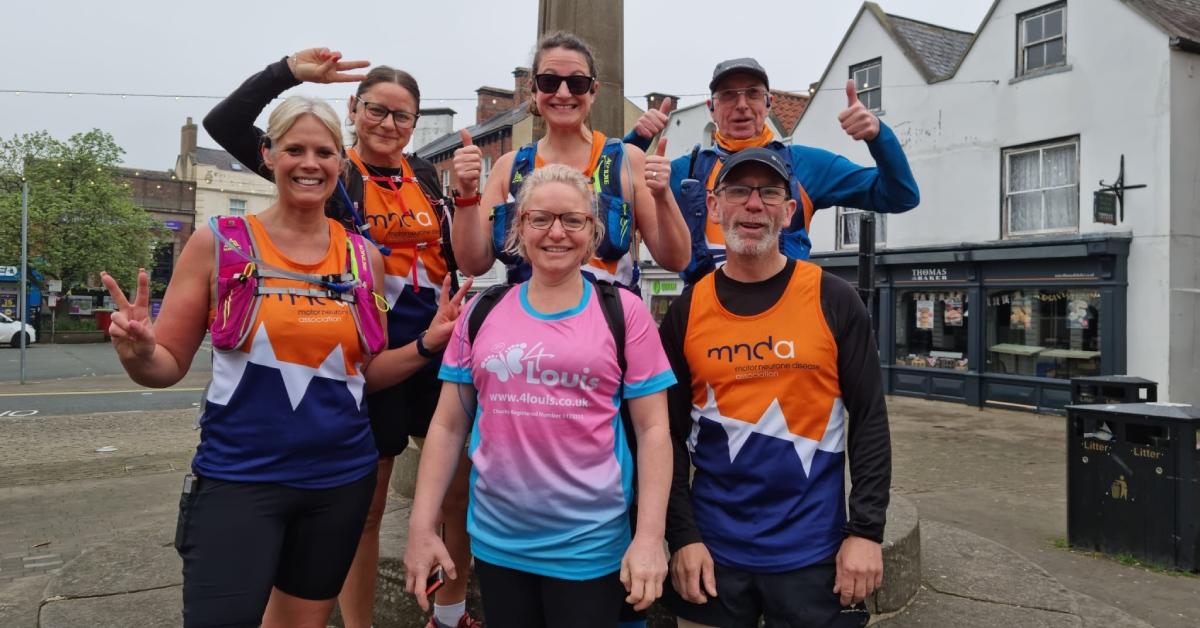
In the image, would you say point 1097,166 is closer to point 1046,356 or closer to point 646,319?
point 1046,356

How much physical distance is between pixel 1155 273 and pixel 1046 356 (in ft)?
7.21

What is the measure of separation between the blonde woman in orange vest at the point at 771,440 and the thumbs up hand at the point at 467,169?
2.44 ft

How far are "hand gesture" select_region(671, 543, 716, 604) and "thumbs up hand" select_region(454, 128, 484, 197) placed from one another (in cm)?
122

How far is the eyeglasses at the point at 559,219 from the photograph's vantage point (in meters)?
2.12

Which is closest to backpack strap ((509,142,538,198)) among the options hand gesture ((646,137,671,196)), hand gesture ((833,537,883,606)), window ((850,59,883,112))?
hand gesture ((646,137,671,196))

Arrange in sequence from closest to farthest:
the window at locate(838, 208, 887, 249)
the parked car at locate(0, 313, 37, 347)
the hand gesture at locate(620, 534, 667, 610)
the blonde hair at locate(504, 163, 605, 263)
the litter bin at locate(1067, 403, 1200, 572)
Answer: the hand gesture at locate(620, 534, 667, 610) < the blonde hair at locate(504, 163, 605, 263) < the litter bin at locate(1067, 403, 1200, 572) < the window at locate(838, 208, 887, 249) < the parked car at locate(0, 313, 37, 347)

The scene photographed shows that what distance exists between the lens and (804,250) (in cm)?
288

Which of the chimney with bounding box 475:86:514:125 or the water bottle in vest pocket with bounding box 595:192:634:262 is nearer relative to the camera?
the water bottle in vest pocket with bounding box 595:192:634:262

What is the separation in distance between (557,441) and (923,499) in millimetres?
6396

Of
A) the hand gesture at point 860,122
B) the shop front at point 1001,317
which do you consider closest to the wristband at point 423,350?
the hand gesture at point 860,122

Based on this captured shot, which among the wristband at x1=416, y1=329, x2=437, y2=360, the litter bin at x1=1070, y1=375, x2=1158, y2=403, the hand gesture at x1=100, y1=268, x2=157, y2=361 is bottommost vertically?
the litter bin at x1=1070, y1=375, x2=1158, y2=403

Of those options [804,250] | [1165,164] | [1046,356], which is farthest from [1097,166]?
[804,250]

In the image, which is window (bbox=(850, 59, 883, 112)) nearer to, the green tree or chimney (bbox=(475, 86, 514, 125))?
chimney (bbox=(475, 86, 514, 125))

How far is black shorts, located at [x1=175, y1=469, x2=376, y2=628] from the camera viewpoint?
6.61 ft
